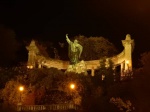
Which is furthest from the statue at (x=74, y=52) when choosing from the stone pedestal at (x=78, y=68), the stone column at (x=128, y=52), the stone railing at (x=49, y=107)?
the stone railing at (x=49, y=107)

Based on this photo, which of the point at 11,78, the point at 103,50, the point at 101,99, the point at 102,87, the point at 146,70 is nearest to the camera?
the point at 146,70

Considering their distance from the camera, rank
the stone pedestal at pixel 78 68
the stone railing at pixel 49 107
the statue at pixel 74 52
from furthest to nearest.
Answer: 1. the statue at pixel 74 52
2. the stone pedestal at pixel 78 68
3. the stone railing at pixel 49 107

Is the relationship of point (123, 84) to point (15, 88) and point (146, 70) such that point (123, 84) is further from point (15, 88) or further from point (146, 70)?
point (15, 88)

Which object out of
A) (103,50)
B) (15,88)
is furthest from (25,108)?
(103,50)

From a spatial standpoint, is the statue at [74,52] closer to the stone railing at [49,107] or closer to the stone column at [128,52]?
the stone column at [128,52]

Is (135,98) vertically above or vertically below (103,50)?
below

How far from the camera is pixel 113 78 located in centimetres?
4456

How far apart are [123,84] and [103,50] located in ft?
67.2

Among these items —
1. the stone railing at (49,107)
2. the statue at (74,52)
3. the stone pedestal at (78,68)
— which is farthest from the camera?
the statue at (74,52)

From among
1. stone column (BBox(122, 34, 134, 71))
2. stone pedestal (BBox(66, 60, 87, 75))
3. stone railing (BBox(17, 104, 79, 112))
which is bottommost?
stone railing (BBox(17, 104, 79, 112))

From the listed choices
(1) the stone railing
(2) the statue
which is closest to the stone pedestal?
(2) the statue

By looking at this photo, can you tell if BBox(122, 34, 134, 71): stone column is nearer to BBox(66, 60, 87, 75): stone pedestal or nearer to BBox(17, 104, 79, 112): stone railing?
BBox(66, 60, 87, 75): stone pedestal

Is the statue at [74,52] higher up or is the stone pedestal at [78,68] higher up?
the statue at [74,52]

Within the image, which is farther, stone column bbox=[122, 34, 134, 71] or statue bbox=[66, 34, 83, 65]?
statue bbox=[66, 34, 83, 65]
